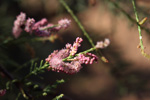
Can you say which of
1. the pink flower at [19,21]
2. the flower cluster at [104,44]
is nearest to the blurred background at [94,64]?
the pink flower at [19,21]

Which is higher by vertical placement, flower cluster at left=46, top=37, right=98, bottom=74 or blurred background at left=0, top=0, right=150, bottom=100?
blurred background at left=0, top=0, right=150, bottom=100

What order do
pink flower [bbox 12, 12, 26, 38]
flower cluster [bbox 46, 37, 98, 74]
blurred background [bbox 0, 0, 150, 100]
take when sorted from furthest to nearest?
blurred background [bbox 0, 0, 150, 100]
pink flower [bbox 12, 12, 26, 38]
flower cluster [bbox 46, 37, 98, 74]

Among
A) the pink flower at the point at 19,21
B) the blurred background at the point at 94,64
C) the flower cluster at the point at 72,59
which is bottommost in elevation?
the flower cluster at the point at 72,59

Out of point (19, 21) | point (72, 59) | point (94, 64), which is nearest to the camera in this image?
point (72, 59)

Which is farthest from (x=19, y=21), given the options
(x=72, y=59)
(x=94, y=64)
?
(x=94, y=64)

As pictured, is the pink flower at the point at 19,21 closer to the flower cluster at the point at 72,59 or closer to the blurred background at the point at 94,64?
the flower cluster at the point at 72,59

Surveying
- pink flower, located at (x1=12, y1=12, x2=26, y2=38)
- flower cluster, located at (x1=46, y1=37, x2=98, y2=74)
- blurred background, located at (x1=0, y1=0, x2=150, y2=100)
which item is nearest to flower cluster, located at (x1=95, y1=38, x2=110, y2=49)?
flower cluster, located at (x1=46, y1=37, x2=98, y2=74)

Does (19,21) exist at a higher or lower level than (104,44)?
higher

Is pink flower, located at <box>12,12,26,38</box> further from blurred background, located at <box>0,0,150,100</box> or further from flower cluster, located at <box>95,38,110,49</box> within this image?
blurred background, located at <box>0,0,150,100</box>

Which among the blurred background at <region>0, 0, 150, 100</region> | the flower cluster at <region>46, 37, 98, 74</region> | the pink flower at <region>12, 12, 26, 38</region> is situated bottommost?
the flower cluster at <region>46, 37, 98, 74</region>

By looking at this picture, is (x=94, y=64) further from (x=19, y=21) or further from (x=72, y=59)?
(x=72, y=59)

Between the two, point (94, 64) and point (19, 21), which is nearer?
point (19, 21)

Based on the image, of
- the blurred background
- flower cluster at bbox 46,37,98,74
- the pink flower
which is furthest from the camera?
the blurred background
